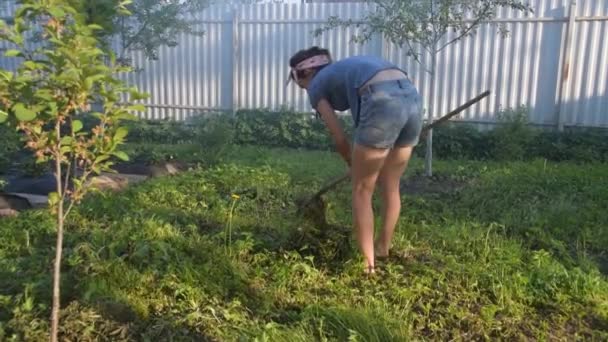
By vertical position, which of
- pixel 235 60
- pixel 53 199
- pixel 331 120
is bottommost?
pixel 53 199

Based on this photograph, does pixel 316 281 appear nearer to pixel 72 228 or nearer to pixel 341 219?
pixel 341 219

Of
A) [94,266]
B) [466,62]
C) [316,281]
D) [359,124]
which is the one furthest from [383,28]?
[94,266]

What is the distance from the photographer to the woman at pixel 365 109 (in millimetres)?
2875

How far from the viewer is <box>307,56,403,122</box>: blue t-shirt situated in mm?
2936

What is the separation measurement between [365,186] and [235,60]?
6.27 meters

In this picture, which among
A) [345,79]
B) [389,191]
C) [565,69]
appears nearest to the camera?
[345,79]

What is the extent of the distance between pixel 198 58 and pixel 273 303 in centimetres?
705

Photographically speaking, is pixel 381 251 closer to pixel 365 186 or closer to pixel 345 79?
pixel 365 186

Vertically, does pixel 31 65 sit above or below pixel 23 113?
above

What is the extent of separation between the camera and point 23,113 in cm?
184

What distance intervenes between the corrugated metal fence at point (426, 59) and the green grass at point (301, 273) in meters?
3.05

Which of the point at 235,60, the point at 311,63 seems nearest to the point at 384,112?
the point at 311,63

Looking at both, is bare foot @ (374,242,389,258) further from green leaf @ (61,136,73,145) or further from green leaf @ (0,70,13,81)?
green leaf @ (0,70,13,81)

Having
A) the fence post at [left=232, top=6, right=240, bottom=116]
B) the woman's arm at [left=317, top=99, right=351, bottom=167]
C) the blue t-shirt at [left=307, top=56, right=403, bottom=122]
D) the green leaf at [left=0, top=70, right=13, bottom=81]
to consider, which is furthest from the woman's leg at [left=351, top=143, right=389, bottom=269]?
the fence post at [left=232, top=6, right=240, bottom=116]
